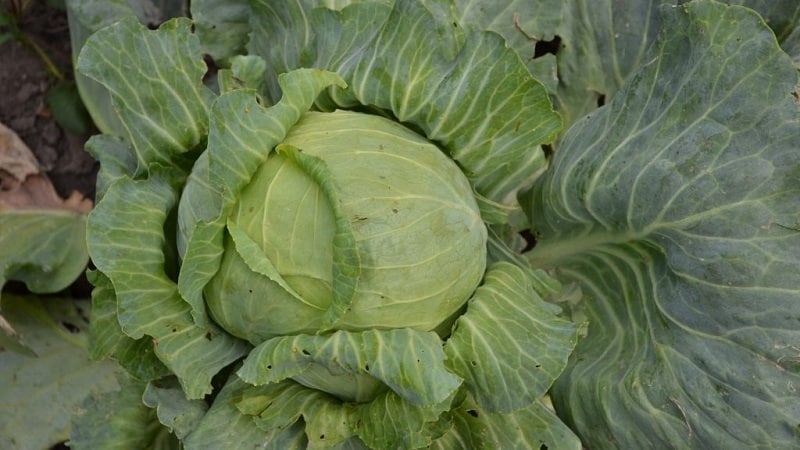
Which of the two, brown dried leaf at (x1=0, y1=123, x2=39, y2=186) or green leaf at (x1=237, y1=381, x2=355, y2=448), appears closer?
green leaf at (x1=237, y1=381, x2=355, y2=448)

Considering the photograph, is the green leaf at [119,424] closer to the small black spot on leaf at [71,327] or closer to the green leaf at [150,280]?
the green leaf at [150,280]

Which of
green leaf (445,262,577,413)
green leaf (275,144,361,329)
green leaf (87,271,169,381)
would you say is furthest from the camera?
green leaf (87,271,169,381)

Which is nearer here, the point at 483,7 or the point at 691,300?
the point at 691,300

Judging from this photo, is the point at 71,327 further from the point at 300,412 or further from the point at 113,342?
the point at 300,412

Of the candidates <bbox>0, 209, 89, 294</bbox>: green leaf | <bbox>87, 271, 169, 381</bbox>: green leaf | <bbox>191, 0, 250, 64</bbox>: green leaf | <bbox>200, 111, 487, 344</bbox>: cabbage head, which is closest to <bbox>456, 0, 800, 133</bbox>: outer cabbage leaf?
<bbox>200, 111, 487, 344</bbox>: cabbage head

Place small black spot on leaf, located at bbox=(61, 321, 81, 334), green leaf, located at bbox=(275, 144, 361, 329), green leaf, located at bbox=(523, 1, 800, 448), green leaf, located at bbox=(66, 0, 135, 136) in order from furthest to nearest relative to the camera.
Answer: small black spot on leaf, located at bbox=(61, 321, 81, 334), green leaf, located at bbox=(66, 0, 135, 136), green leaf, located at bbox=(523, 1, 800, 448), green leaf, located at bbox=(275, 144, 361, 329)

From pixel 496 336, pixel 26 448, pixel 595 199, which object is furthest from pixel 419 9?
pixel 26 448

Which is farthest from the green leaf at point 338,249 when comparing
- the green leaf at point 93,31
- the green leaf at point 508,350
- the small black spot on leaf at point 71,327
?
the small black spot on leaf at point 71,327

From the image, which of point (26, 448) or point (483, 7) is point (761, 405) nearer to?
point (483, 7)

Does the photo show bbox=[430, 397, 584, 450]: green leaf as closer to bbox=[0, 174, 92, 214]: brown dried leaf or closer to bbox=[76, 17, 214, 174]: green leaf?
bbox=[76, 17, 214, 174]: green leaf
